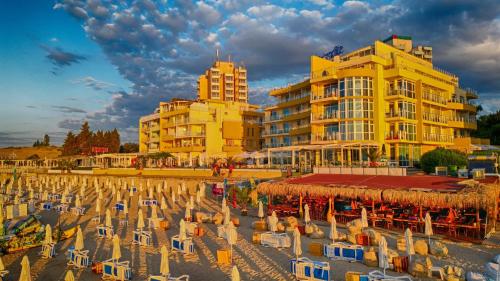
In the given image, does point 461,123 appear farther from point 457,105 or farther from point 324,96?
point 324,96

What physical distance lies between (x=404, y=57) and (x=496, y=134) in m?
25.6

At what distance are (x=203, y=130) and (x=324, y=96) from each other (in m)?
26.0

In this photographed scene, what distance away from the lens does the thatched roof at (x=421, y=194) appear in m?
15.6

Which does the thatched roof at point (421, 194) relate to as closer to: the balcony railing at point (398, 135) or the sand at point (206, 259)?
the sand at point (206, 259)

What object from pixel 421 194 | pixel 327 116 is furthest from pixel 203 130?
pixel 421 194

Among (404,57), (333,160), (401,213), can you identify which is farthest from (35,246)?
(404,57)

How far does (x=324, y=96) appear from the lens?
142 feet

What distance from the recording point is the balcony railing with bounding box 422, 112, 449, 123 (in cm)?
4323

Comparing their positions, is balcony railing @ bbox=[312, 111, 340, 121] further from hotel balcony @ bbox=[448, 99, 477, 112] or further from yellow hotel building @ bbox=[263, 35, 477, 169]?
hotel balcony @ bbox=[448, 99, 477, 112]

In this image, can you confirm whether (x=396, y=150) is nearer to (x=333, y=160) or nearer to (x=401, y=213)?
(x=333, y=160)

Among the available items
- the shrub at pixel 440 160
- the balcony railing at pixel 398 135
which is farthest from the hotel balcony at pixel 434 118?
the shrub at pixel 440 160

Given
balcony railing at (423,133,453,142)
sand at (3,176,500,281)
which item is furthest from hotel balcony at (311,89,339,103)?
sand at (3,176,500,281)

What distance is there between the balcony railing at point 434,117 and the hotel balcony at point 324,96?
34.9 ft

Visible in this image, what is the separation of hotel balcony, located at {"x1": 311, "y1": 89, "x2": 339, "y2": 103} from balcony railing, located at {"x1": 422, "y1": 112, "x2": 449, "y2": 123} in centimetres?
1063
